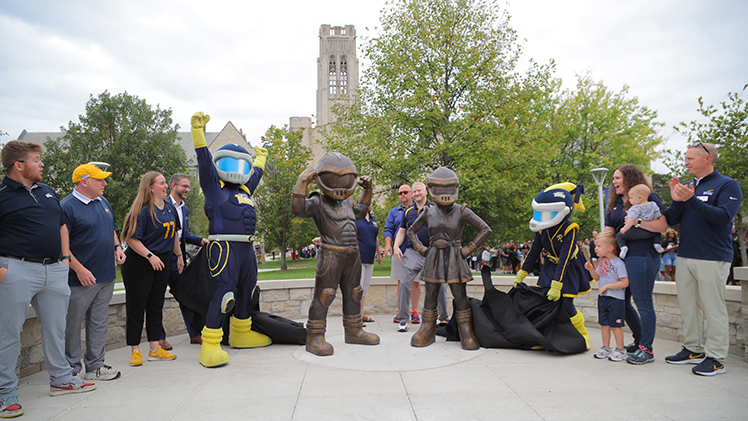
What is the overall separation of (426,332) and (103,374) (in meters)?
3.34

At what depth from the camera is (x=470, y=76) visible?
13.4 m

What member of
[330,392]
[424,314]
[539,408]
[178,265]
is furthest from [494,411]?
[178,265]

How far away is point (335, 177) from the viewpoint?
15.6ft

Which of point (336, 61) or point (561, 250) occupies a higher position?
point (336, 61)

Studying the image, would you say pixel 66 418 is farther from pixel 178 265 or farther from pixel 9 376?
pixel 178 265

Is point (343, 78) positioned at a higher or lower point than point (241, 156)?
higher

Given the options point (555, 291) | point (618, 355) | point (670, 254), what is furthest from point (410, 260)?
point (670, 254)

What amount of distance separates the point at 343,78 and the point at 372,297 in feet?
212

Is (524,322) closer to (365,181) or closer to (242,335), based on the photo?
(365,181)

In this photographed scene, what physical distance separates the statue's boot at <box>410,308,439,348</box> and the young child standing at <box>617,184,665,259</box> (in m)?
2.19

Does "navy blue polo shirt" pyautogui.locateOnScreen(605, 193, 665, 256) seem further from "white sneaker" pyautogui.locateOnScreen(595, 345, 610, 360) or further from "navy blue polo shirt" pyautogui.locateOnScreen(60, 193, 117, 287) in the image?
"navy blue polo shirt" pyautogui.locateOnScreen(60, 193, 117, 287)

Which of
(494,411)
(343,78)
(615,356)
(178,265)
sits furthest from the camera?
(343,78)

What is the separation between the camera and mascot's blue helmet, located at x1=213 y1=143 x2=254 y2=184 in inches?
187

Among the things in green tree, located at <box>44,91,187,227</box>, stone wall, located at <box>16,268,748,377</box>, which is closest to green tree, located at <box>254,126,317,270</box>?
green tree, located at <box>44,91,187,227</box>
